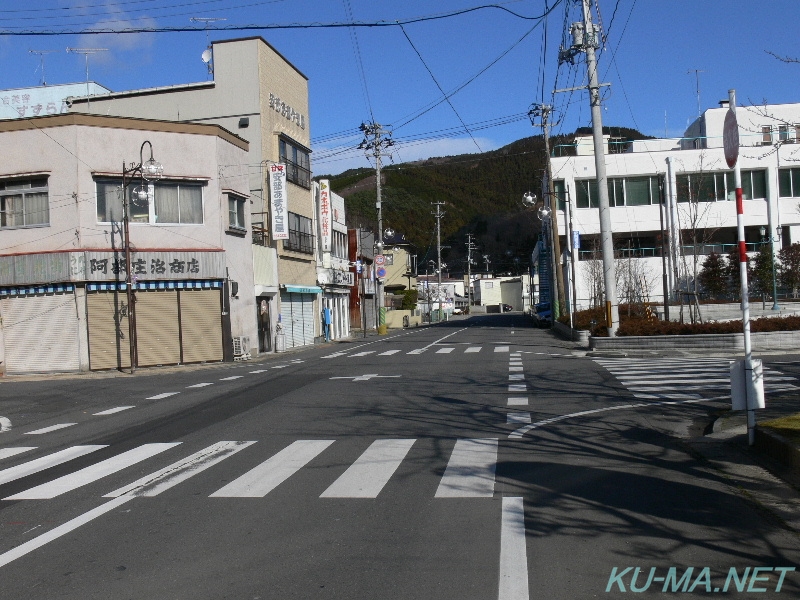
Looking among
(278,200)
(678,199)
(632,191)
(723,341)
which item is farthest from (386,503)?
(632,191)

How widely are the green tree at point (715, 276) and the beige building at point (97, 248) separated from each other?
99.8ft

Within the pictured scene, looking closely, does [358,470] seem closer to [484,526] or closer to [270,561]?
[484,526]

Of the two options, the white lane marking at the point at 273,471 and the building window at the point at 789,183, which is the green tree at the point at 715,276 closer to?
the building window at the point at 789,183

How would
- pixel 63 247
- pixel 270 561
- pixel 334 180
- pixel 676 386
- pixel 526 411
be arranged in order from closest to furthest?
pixel 270 561
pixel 526 411
pixel 676 386
pixel 63 247
pixel 334 180

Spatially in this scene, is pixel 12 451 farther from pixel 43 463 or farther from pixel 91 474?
pixel 91 474

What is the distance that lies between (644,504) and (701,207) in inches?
1910

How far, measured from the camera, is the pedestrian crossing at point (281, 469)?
8047mm

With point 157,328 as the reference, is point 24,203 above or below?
above

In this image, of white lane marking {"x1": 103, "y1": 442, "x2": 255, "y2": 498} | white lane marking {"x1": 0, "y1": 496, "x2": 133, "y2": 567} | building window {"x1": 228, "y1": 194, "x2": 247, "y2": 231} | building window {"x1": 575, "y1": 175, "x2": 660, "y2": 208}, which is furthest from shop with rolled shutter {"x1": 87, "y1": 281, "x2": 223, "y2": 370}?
building window {"x1": 575, "y1": 175, "x2": 660, "y2": 208}

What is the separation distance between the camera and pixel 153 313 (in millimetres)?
28188

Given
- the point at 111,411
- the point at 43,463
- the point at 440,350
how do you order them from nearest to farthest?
the point at 43,463, the point at 111,411, the point at 440,350

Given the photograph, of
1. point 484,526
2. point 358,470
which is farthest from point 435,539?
point 358,470

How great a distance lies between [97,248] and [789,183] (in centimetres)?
4451

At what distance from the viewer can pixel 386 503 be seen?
24.2ft
